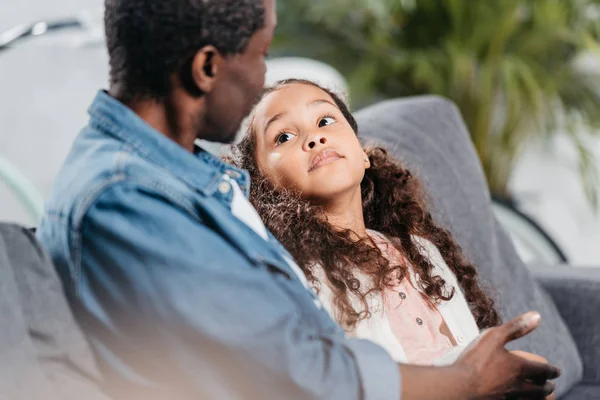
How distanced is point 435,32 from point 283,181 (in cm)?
189

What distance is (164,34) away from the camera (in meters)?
0.65

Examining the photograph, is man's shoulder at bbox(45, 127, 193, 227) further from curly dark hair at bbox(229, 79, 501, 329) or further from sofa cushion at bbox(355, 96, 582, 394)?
sofa cushion at bbox(355, 96, 582, 394)

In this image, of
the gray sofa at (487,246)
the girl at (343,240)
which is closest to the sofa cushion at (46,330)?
the girl at (343,240)

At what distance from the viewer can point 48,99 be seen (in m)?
1.97

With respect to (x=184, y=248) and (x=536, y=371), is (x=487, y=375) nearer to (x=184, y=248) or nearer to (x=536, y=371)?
(x=536, y=371)

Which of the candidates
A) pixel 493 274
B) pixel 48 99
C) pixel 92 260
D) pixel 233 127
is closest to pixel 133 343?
pixel 92 260

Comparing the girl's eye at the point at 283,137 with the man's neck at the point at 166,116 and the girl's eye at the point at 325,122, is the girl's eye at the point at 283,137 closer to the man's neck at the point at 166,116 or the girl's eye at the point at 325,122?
the girl's eye at the point at 325,122

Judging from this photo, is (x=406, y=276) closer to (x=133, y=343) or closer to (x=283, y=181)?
(x=283, y=181)

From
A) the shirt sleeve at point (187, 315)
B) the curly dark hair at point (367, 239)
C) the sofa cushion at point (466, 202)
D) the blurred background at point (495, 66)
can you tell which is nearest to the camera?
the shirt sleeve at point (187, 315)

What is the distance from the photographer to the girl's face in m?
0.88

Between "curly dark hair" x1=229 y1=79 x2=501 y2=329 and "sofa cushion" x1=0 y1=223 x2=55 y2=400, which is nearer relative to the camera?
"sofa cushion" x1=0 y1=223 x2=55 y2=400

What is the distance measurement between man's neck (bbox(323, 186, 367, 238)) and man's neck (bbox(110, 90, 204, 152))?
237mm

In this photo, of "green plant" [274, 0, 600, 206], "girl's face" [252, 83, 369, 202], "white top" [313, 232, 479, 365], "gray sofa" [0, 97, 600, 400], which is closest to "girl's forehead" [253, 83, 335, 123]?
"girl's face" [252, 83, 369, 202]

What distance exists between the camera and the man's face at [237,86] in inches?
26.9
